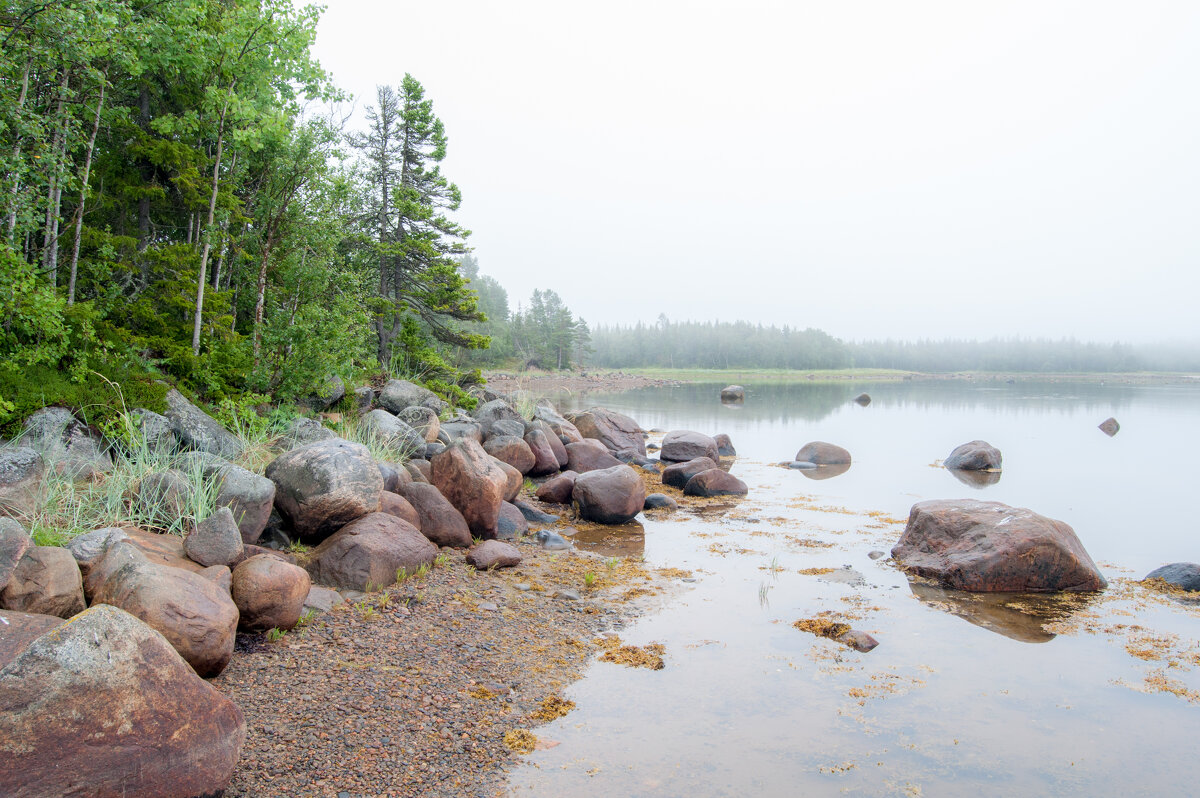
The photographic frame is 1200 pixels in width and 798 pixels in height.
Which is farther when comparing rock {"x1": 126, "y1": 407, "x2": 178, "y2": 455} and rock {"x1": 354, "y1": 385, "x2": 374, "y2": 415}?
rock {"x1": 354, "y1": 385, "x2": 374, "y2": 415}

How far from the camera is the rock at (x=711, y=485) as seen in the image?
1511 centimetres

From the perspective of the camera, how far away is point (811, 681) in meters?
6.29

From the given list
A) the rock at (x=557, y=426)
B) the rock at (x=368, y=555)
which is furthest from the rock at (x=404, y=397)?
the rock at (x=368, y=555)

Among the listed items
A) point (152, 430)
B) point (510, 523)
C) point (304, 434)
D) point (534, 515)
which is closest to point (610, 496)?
point (534, 515)

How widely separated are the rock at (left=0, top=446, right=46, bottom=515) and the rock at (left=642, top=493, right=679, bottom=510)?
9471 mm

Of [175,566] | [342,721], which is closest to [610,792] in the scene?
[342,721]

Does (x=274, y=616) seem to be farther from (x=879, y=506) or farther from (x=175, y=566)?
(x=879, y=506)

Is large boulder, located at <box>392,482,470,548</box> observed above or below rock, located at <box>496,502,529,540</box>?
above

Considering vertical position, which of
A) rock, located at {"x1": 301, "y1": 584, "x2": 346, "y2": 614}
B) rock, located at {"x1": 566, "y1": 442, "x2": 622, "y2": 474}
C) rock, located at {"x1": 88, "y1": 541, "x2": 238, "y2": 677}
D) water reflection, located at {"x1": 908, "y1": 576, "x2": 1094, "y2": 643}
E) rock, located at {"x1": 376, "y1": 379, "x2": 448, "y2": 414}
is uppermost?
rock, located at {"x1": 376, "y1": 379, "x2": 448, "y2": 414}

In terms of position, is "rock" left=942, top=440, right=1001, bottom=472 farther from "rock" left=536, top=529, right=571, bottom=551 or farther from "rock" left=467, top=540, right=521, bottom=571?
"rock" left=467, top=540, right=521, bottom=571

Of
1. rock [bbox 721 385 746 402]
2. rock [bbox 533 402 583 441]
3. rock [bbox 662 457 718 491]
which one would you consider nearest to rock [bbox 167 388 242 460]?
rock [bbox 533 402 583 441]

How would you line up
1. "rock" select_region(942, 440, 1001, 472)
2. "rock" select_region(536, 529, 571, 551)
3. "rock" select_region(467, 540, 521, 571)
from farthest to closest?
"rock" select_region(942, 440, 1001, 472) → "rock" select_region(536, 529, 571, 551) → "rock" select_region(467, 540, 521, 571)

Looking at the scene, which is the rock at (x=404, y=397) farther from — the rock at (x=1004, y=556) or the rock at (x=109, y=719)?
the rock at (x=109, y=719)

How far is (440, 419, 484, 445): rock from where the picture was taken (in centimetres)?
1494
